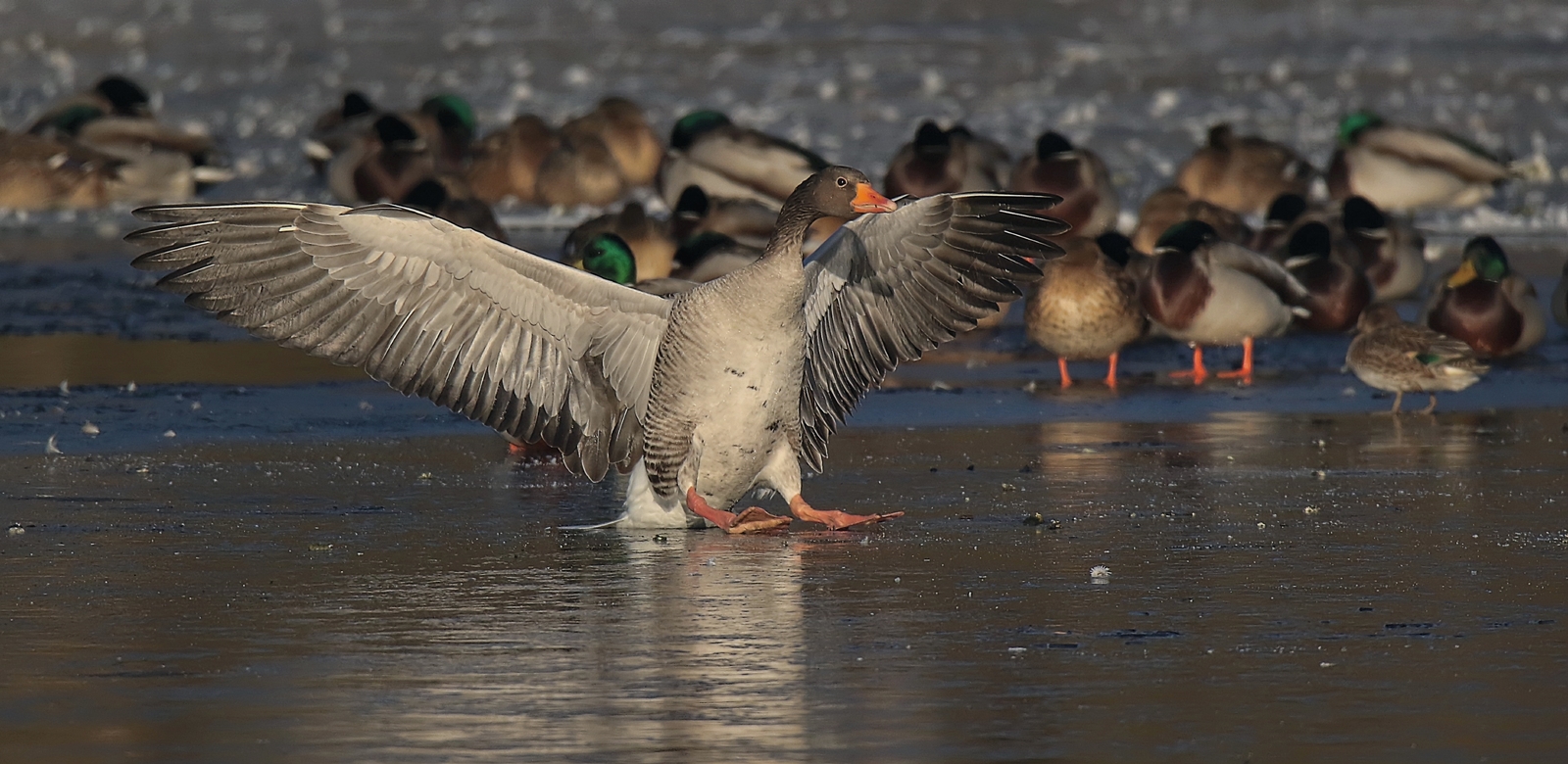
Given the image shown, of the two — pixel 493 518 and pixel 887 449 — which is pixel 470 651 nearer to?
pixel 493 518

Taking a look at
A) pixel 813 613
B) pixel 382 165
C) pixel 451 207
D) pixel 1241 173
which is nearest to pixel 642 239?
pixel 451 207

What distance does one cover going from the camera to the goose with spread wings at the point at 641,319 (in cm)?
746

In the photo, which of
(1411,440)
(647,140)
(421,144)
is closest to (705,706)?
(1411,440)

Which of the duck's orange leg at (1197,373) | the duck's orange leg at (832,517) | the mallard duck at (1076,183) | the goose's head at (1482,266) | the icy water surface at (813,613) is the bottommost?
the icy water surface at (813,613)

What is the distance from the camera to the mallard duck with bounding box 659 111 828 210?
18.5 m

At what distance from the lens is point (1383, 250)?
1459cm

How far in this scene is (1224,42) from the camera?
3016 cm

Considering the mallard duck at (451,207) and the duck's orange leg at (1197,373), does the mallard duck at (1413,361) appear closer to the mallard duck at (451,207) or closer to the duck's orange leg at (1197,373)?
the duck's orange leg at (1197,373)

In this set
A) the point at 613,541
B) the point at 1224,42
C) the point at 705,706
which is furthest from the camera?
the point at 1224,42

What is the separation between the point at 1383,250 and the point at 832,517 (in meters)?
8.24

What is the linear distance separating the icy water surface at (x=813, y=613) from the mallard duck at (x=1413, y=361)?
1.30m

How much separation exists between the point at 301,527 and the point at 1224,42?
2441 cm

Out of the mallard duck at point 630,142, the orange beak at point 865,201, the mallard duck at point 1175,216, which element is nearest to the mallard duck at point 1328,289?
the mallard duck at point 1175,216

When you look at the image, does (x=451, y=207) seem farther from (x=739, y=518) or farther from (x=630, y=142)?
(x=739, y=518)
